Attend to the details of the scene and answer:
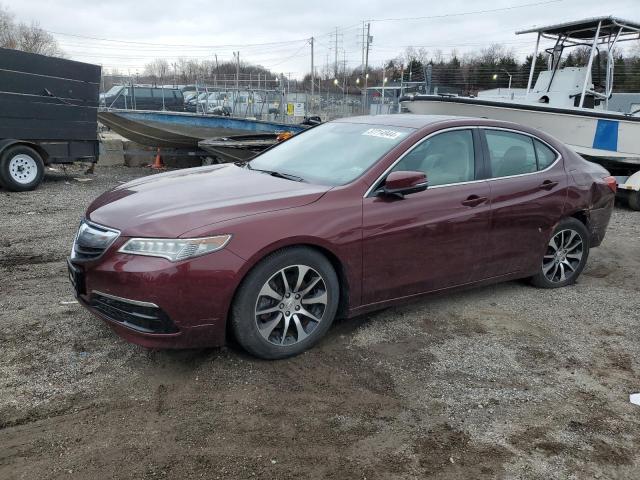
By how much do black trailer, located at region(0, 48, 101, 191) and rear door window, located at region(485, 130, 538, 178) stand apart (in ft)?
27.8

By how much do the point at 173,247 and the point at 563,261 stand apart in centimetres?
390

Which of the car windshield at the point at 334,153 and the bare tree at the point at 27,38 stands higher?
the bare tree at the point at 27,38

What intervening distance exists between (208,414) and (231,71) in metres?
81.1

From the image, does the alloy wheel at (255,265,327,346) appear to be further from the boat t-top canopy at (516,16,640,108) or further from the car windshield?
the boat t-top canopy at (516,16,640,108)

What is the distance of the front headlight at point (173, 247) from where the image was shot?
307 cm

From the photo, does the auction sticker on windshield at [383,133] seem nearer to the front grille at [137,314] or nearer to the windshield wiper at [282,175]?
the windshield wiper at [282,175]

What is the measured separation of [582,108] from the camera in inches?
381

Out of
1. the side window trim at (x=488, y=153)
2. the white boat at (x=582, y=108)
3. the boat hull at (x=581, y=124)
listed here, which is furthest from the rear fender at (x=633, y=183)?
the side window trim at (x=488, y=153)

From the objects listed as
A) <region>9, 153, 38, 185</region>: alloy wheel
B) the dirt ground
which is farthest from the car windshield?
<region>9, 153, 38, 185</region>: alloy wheel

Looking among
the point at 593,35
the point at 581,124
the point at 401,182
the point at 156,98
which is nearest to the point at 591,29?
the point at 593,35

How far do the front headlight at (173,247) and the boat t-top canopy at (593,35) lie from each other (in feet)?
30.5

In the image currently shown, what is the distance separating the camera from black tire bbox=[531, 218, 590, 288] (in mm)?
5035

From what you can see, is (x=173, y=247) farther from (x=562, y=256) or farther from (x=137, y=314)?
(x=562, y=256)

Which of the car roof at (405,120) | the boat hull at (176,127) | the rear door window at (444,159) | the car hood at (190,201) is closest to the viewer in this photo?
the car hood at (190,201)
